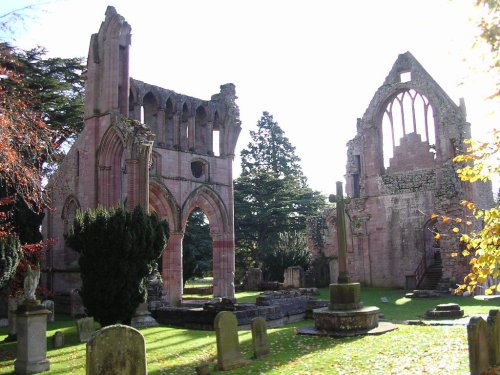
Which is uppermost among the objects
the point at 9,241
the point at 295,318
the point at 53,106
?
the point at 53,106

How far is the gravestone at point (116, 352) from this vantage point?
16.5ft

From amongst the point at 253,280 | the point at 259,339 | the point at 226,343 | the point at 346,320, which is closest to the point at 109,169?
the point at 346,320

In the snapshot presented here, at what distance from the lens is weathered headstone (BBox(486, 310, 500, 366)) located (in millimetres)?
7441

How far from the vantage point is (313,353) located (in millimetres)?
9656

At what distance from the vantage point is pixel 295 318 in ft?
54.3

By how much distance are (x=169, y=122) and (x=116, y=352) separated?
71.0 ft

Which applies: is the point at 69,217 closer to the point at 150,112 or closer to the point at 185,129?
the point at 150,112

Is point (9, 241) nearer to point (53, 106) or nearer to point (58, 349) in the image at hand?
point (58, 349)

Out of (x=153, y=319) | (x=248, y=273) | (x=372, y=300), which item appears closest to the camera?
(x=153, y=319)

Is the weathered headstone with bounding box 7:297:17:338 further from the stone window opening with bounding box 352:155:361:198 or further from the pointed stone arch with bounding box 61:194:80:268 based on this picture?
the stone window opening with bounding box 352:155:361:198

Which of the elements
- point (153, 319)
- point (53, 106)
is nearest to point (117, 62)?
point (53, 106)

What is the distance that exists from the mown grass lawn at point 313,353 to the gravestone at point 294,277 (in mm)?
15844

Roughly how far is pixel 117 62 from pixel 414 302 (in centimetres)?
1474

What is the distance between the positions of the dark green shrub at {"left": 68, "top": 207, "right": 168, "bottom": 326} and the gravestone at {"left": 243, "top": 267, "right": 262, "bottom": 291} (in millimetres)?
17839
